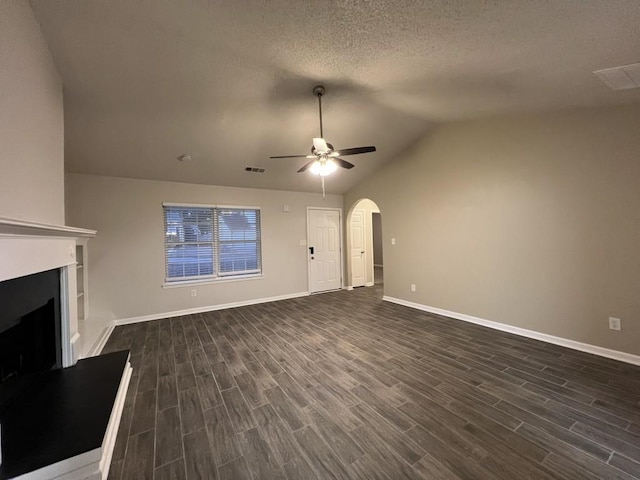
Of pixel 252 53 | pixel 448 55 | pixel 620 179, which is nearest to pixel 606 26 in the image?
pixel 448 55

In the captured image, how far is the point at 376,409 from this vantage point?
1.99 metres

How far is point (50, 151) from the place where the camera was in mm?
2053

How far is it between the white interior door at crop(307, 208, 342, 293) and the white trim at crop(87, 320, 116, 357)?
3693mm

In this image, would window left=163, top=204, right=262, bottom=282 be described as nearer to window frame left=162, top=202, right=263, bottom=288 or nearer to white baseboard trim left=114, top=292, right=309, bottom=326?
window frame left=162, top=202, right=263, bottom=288

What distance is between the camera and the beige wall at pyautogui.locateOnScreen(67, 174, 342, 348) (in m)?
4.07

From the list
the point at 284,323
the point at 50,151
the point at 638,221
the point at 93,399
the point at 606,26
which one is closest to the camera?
the point at 606,26

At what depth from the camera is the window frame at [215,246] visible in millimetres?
4637

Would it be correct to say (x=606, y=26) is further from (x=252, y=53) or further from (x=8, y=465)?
(x=8, y=465)

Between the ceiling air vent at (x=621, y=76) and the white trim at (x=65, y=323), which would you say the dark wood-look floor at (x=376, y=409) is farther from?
the ceiling air vent at (x=621, y=76)

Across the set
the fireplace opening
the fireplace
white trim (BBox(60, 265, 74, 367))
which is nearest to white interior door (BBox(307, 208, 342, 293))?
the fireplace

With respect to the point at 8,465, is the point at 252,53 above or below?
above

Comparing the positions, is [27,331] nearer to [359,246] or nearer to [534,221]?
[534,221]

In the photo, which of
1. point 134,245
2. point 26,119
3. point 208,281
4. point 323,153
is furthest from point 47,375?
point 323,153

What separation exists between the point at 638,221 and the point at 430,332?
241 centimetres
